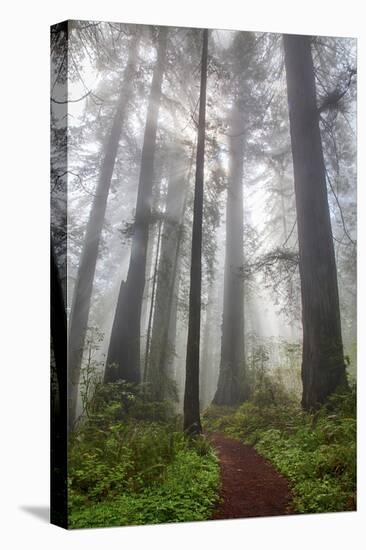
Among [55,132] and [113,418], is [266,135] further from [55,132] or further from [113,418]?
[113,418]

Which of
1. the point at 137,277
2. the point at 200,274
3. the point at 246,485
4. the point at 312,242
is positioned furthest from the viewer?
the point at 312,242

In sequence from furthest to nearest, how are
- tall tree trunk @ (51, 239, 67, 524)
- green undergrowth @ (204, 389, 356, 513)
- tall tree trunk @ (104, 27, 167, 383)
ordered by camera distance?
green undergrowth @ (204, 389, 356, 513) < tall tree trunk @ (104, 27, 167, 383) < tall tree trunk @ (51, 239, 67, 524)

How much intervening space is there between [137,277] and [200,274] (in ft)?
2.60

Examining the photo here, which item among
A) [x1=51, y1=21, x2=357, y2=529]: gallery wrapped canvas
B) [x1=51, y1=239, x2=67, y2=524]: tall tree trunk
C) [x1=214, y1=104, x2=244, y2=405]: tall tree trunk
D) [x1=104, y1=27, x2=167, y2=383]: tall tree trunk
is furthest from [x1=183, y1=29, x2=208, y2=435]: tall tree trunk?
[x1=51, y1=239, x2=67, y2=524]: tall tree trunk

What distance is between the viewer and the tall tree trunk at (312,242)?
8852 millimetres

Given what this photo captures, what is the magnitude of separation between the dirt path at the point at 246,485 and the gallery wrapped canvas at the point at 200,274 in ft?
0.06

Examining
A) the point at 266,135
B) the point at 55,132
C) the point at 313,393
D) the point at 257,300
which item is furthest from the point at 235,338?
the point at 55,132

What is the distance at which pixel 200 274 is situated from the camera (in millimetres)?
8430

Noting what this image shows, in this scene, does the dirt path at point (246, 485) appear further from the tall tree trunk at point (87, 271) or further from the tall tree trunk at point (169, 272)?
the tall tree trunk at point (87, 271)

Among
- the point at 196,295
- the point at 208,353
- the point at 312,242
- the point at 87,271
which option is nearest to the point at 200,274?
the point at 196,295

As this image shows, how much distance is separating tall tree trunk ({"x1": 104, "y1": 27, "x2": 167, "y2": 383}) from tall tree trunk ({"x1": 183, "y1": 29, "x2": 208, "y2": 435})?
60cm

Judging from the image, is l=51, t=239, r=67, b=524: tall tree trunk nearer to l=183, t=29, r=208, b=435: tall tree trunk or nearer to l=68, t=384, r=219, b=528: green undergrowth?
l=68, t=384, r=219, b=528: green undergrowth

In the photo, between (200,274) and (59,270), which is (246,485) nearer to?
(200,274)

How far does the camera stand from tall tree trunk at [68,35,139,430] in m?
7.66
